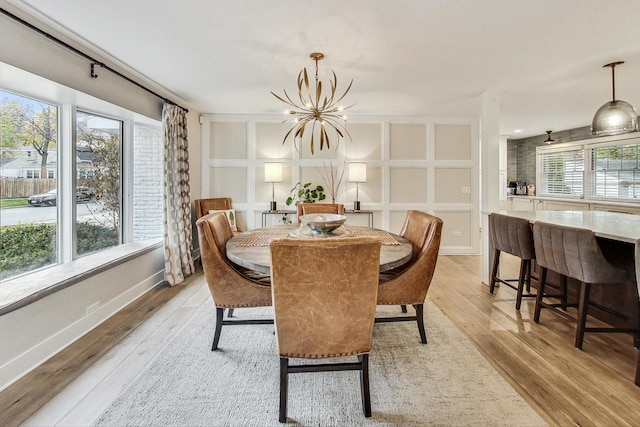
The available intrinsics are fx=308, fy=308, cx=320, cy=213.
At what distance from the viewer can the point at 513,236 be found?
2.93 metres

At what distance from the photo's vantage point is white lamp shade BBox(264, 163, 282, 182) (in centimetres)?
456

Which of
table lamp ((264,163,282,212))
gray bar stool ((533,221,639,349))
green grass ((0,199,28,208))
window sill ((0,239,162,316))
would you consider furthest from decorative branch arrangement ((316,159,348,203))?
green grass ((0,199,28,208))

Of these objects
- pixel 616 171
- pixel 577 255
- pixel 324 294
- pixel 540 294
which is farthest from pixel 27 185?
pixel 616 171

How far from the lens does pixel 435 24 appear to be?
216cm

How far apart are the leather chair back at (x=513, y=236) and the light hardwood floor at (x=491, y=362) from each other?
0.55 metres

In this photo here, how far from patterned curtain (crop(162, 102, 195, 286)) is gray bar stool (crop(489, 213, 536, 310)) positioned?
3.59 meters

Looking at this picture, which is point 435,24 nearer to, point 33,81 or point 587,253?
point 587,253

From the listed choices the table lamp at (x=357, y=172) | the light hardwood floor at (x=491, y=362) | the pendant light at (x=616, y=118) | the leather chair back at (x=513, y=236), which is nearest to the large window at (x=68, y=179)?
the light hardwood floor at (x=491, y=362)

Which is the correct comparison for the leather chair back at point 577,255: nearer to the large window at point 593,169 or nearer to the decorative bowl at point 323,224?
the decorative bowl at point 323,224

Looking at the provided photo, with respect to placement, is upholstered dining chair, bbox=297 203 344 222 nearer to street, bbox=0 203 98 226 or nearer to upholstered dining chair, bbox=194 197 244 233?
upholstered dining chair, bbox=194 197 244 233

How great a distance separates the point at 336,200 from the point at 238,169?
1654 mm

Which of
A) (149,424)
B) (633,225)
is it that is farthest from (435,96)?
(149,424)

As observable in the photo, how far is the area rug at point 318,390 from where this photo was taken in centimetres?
158

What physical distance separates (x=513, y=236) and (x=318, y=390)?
2.31 metres
